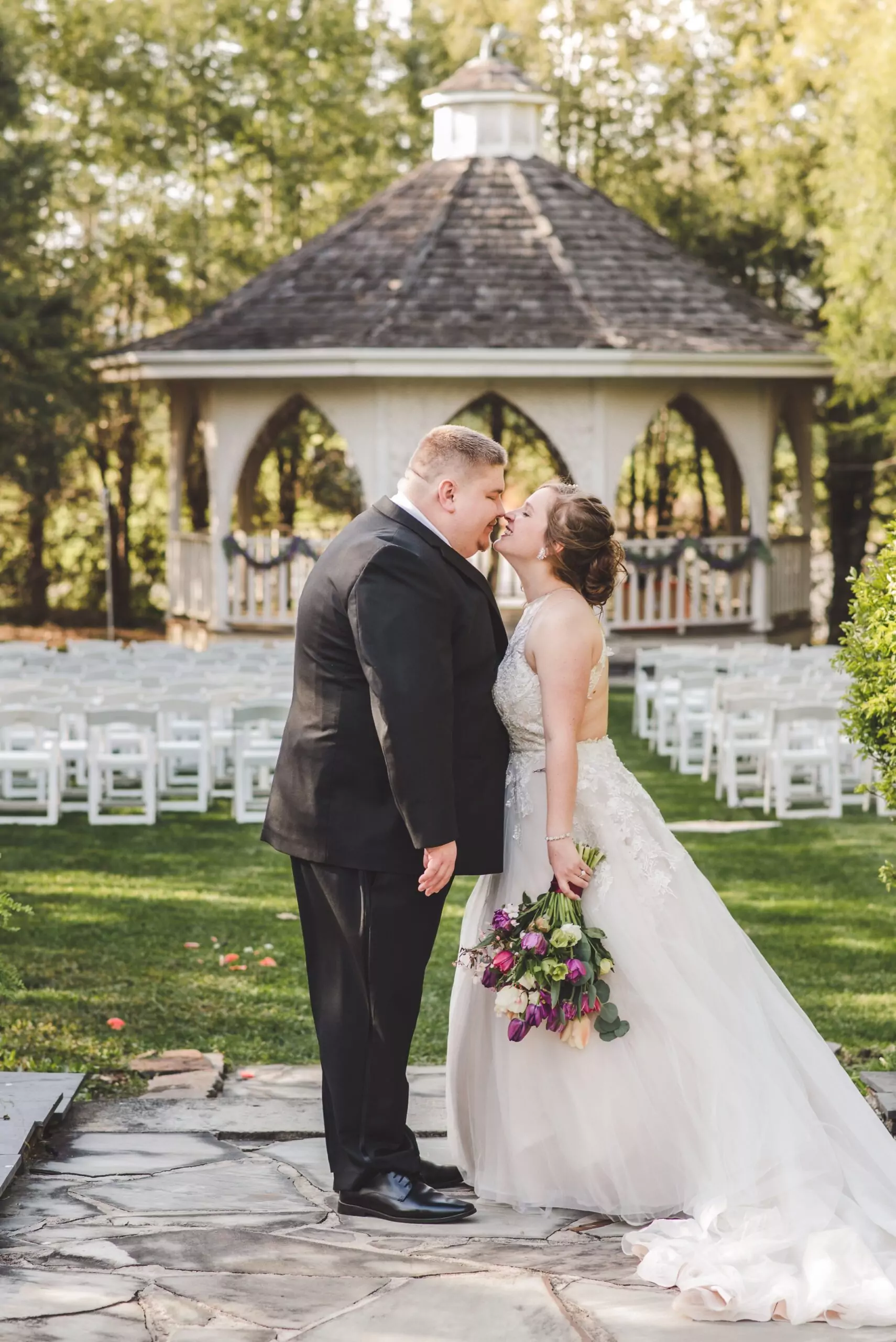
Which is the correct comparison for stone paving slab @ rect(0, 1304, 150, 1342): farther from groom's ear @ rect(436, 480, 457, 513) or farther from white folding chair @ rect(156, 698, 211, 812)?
white folding chair @ rect(156, 698, 211, 812)

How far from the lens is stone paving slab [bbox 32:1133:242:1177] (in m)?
5.14

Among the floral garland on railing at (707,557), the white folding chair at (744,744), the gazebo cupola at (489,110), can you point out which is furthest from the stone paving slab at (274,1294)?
the gazebo cupola at (489,110)

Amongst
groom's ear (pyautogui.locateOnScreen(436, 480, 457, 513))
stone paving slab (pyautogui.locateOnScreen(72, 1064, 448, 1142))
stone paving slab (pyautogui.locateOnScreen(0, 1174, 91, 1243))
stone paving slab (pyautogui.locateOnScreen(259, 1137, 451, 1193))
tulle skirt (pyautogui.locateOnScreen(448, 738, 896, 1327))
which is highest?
groom's ear (pyautogui.locateOnScreen(436, 480, 457, 513))

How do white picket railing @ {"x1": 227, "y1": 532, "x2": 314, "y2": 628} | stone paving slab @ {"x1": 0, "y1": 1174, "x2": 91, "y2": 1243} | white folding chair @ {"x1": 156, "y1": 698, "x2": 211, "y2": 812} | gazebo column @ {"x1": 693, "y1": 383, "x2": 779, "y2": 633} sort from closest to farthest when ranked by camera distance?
stone paving slab @ {"x1": 0, "y1": 1174, "x2": 91, "y2": 1243} < white folding chair @ {"x1": 156, "y1": 698, "x2": 211, "y2": 812} < white picket railing @ {"x1": 227, "y1": 532, "x2": 314, "y2": 628} < gazebo column @ {"x1": 693, "y1": 383, "x2": 779, "y2": 633}

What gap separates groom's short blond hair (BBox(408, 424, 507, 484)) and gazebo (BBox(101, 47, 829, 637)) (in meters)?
18.6

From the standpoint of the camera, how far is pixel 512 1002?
4871mm

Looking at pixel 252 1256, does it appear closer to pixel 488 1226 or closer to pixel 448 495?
pixel 488 1226

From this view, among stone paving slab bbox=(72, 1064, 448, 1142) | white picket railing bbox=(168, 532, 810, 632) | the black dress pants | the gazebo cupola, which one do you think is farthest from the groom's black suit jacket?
the gazebo cupola

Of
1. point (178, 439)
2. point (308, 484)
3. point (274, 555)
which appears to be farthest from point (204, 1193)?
point (308, 484)

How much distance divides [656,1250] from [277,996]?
364cm

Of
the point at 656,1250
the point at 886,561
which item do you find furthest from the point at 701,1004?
the point at 886,561

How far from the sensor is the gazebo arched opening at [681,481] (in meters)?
28.0

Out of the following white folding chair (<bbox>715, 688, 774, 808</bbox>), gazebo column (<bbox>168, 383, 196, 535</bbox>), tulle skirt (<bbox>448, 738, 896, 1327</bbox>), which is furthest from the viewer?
gazebo column (<bbox>168, 383, 196, 535</bbox>)

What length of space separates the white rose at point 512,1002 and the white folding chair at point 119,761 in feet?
25.4
